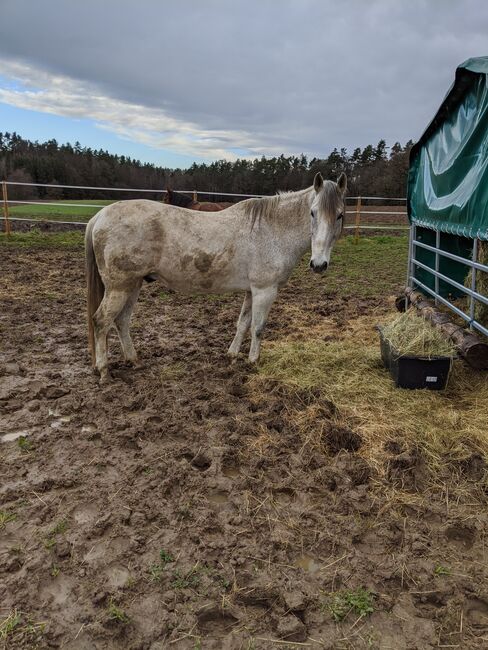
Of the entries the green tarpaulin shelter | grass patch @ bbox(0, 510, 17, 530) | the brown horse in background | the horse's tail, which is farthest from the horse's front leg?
the brown horse in background

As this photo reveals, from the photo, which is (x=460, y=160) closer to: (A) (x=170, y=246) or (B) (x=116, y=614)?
(A) (x=170, y=246)

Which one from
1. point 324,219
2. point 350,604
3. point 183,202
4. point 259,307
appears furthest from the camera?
point 183,202

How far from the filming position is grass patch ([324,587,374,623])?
179cm

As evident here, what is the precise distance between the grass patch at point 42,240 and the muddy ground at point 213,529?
29.2 feet

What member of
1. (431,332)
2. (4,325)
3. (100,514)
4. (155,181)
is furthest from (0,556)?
(155,181)

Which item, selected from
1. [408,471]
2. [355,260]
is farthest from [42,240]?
[408,471]

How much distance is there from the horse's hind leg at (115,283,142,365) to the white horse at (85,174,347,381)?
1cm

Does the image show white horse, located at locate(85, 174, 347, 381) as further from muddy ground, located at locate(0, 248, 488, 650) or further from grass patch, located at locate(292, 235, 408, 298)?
grass patch, located at locate(292, 235, 408, 298)

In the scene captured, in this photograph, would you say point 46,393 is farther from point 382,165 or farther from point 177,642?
point 382,165

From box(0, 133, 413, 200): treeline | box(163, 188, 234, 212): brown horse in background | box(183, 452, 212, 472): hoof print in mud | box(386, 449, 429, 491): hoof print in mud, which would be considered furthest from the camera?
box(0, 133, 413, 200): treeline

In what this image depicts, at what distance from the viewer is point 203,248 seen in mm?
4176

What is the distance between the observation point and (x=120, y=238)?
12.9 ft

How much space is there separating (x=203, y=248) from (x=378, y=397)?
210 centimetres

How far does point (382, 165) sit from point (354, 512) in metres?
27.8
